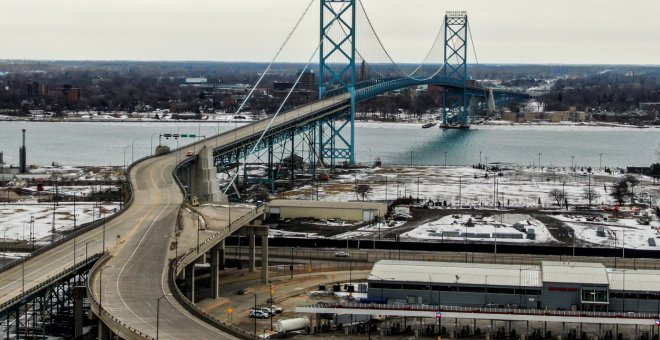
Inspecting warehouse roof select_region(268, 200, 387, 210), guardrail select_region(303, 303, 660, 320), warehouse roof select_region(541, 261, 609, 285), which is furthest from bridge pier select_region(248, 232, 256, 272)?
warehouse roof select_region(268, 200, 387, 210)

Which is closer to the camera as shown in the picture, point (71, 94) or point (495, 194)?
point (495, 194)

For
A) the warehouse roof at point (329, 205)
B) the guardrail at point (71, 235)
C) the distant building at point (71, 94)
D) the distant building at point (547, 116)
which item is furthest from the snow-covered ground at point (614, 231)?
the distant building at point (71, 94)

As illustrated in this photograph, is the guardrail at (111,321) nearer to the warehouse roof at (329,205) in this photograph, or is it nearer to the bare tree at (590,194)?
the warehouse roof at (329,205)

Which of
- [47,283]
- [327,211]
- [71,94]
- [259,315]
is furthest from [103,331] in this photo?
[71,94]

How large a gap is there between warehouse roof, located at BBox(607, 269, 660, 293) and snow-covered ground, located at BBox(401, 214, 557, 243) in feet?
31.9

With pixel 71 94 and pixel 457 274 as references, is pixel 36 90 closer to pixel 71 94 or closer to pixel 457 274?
pixel 71 94

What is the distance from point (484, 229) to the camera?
4200cm

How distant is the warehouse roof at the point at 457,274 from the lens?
28.3 metres

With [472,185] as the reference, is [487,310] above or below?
below

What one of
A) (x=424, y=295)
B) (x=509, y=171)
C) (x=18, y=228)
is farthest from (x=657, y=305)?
(x=509, y=171)

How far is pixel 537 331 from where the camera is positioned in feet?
88.1

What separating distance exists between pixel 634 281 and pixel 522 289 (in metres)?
2.75

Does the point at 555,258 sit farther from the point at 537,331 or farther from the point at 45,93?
the point at 45,93

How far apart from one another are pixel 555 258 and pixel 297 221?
437 inches
